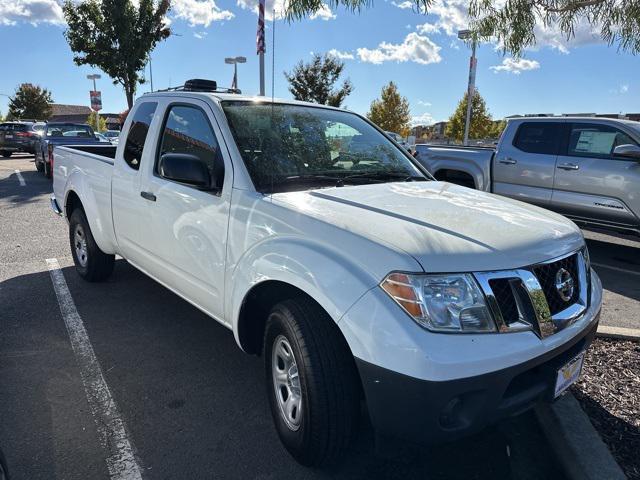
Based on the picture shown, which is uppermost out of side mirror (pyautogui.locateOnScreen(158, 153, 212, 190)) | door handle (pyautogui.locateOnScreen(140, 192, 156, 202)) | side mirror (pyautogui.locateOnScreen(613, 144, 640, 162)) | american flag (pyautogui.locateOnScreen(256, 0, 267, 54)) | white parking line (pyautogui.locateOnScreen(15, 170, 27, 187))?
american flag (pyautogui.locateOnScreen(256, 0, 267, 54))

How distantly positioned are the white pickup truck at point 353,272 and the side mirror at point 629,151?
4.15 meters

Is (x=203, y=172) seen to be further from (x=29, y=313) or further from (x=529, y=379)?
(x=29, y=313)

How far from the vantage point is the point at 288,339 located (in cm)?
235

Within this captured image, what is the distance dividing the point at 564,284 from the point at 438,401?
2.97 ft

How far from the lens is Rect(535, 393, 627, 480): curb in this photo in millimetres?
2389

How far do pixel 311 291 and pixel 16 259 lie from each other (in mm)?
5272

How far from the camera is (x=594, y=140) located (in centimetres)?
703

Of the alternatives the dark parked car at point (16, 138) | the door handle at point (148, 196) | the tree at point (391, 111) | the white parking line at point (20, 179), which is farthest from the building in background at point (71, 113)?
the door handle at point (148, 196)

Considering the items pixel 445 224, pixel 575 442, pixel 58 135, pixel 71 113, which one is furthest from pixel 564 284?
pixel 71 113

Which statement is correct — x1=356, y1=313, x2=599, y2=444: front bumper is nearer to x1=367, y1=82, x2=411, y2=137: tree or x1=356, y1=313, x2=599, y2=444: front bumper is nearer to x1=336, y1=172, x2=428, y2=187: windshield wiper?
x1=336, y1=172, x2=428, y2=187: windshield wiper

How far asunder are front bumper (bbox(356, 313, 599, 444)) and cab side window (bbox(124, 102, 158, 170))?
273cm

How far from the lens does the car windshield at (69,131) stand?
15.4 m

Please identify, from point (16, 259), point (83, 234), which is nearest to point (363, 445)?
point (83, 234)

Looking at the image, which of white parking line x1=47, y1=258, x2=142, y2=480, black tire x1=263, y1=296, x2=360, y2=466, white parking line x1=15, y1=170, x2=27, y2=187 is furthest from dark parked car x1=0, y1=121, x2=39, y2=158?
black tire x1=263, y1=296, x2=360, y2=466
